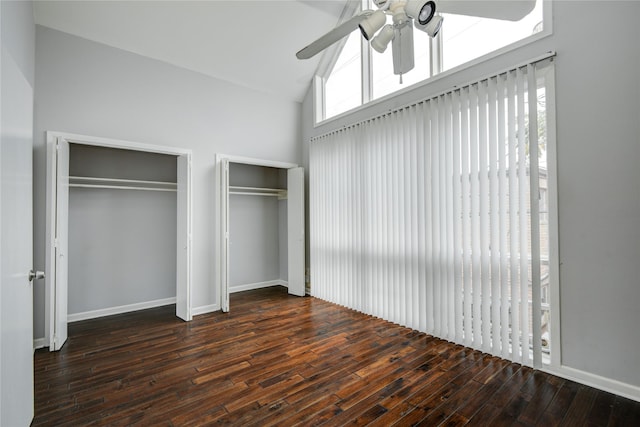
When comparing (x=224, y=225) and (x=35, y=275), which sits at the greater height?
(x=224, y=225)

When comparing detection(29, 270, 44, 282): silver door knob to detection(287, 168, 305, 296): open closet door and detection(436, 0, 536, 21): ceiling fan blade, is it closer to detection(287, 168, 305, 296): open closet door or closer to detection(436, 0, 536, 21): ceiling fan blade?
detection(436, 0, 536, 21): ceiling fan blade

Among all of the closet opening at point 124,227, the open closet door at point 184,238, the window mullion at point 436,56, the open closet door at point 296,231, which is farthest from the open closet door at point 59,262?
the window mullion at point 436,56

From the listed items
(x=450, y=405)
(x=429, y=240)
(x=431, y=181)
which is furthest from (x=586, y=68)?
(x=450, y=405)

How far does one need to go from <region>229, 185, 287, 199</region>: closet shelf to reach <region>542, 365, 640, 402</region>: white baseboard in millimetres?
4264

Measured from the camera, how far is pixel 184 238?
393cm

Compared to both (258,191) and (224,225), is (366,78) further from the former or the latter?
(224,225)

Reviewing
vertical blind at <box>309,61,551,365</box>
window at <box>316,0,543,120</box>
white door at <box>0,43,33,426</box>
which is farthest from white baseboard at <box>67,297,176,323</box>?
window at <box>316,0,543,120</box>

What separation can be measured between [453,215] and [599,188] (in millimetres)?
1089

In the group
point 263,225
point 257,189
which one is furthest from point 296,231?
point 257,189

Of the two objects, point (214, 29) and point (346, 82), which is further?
point (346, 82)

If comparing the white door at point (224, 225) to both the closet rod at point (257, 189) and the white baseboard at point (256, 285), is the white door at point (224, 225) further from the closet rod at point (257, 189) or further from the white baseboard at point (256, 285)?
the white baseboard at point (256, 285)

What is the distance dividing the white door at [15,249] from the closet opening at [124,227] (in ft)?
6.01

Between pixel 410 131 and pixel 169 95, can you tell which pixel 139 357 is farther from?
pixel 410 131

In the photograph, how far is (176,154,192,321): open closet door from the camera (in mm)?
3867
